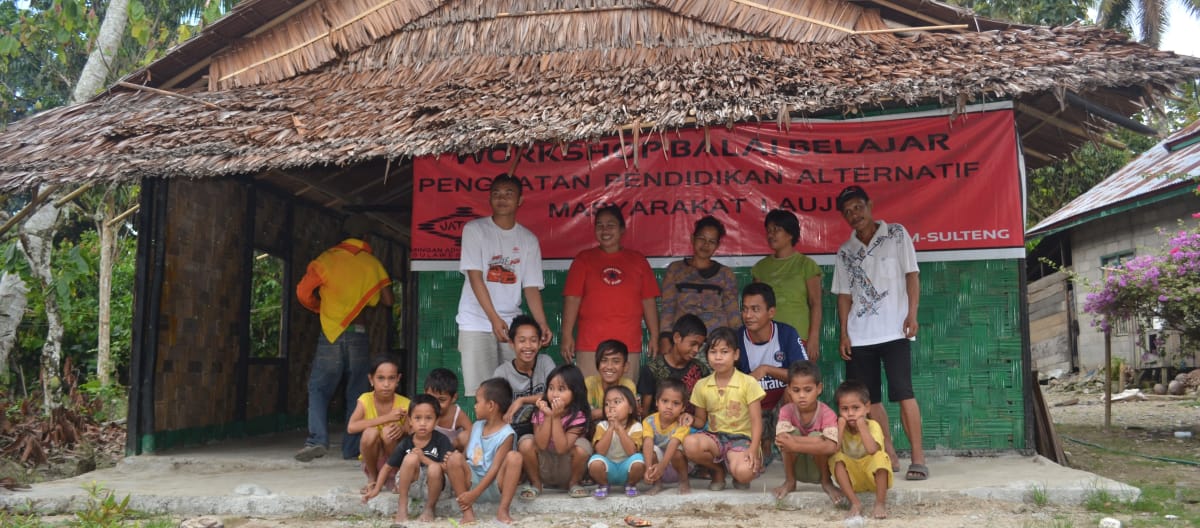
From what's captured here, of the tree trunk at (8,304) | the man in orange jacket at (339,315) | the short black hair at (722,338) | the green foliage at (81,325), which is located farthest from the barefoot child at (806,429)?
the green foliage at (81,325)

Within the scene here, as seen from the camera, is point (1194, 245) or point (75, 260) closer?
point (75, 260)

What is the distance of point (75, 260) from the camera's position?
7.12 meters

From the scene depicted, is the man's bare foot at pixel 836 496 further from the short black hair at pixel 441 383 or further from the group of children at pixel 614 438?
the short black hair at pixel 441 383

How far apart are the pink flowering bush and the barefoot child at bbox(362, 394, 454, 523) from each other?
21.3ft

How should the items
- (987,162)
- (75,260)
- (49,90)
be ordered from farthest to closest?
(49,90) < (75,260) < (987,162)

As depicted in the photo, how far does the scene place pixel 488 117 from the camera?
5.75 m

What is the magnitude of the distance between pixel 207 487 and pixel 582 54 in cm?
408

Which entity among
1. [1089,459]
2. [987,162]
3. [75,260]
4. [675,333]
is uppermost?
[987,162]

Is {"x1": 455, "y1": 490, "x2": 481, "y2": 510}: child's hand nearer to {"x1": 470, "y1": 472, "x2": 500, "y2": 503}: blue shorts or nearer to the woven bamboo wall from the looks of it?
{"x1": 470, "y1": 472, "x2": 500, "y2": 503}: blue shorts

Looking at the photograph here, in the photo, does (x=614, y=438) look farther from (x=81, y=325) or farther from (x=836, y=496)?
(x=81, y=325)

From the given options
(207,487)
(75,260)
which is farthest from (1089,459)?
(75,260)

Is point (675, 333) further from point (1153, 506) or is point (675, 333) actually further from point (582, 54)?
point (582, 54)

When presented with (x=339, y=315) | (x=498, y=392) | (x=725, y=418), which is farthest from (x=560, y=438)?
(x=339, y=315)

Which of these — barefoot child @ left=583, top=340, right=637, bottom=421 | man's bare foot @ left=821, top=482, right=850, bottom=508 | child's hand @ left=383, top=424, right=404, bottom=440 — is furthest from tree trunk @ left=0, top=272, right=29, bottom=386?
man's bare foot @ left=821, top=482, right=850, bottom=508
